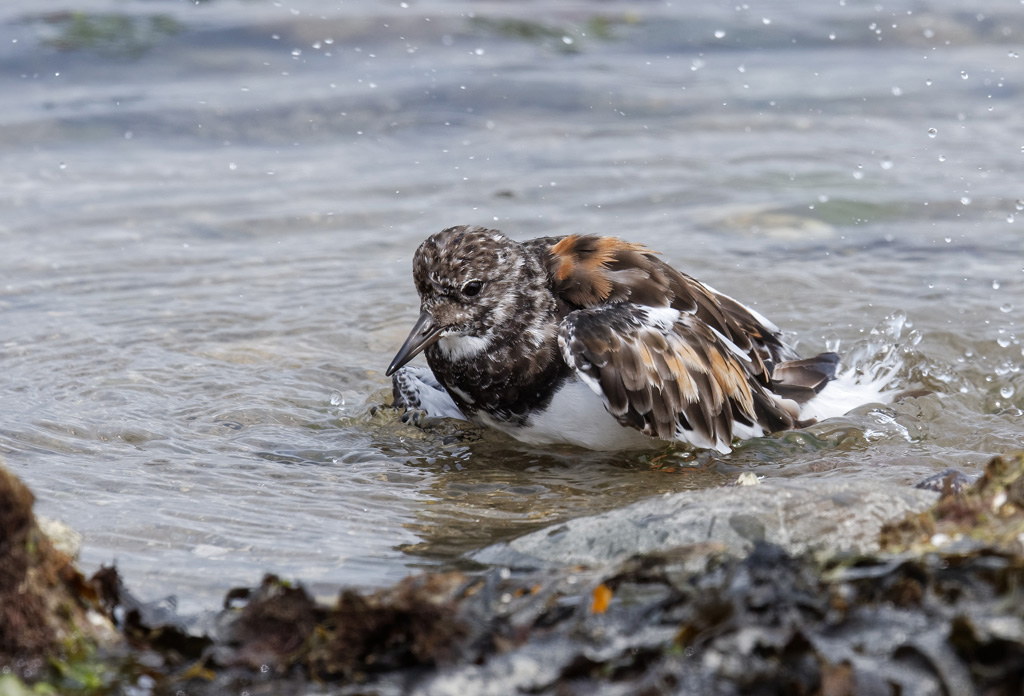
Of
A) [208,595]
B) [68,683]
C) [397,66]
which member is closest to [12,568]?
[68,683]

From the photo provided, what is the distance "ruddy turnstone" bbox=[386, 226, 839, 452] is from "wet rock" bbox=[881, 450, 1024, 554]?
161 centimetres

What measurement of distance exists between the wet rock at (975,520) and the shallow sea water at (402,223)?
1.28 metres

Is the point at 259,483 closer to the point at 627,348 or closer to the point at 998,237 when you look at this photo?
the point at 627,348

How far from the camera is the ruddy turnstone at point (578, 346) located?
4332 mm

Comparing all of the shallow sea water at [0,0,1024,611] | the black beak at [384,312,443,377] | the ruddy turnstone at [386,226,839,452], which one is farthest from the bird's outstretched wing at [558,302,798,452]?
the black beak at [384,312,443,377]

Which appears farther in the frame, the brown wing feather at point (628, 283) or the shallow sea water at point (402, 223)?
the brown wing feather at point (628, 283)

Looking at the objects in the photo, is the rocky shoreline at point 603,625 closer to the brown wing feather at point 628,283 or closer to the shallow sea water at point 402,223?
the shallow sea water at point 402,223

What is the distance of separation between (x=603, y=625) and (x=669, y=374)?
203 cm

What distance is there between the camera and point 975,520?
2.71 metres

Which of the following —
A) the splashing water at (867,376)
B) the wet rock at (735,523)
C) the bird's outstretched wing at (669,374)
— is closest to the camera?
the wet rock at (735,523)

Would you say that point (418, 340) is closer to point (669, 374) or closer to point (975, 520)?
point (669, 374)

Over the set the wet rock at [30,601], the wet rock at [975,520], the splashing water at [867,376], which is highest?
the wet rock at [975,520]

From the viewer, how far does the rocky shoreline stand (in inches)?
88.0

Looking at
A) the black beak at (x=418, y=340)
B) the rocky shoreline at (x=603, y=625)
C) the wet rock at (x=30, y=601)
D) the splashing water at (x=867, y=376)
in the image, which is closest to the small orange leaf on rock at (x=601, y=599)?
the rocky shoreline at (x=603, y=625)
